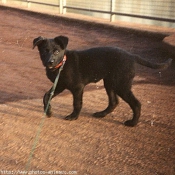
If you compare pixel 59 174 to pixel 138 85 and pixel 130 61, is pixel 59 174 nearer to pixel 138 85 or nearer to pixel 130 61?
pixel 130 61

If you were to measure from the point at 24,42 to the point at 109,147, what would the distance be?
6.91 m

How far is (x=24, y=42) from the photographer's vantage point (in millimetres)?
9891

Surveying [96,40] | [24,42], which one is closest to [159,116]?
[96,40]

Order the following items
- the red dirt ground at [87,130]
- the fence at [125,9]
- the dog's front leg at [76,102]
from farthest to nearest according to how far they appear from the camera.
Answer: the fence at [125,9] < the dog's front leg at [76,102] < the red dirt ground at [87,130]

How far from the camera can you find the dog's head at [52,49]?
3999 millimetres

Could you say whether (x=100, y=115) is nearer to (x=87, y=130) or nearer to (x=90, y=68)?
(x=87, y=130)

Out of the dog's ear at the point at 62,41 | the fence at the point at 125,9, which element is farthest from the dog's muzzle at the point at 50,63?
the fence at the point at 125,9

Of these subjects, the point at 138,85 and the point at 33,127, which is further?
the point at 138,85

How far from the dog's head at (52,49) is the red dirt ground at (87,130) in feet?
2.55

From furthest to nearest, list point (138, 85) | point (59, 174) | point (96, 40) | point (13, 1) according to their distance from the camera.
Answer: point (13, 1) → point (96, 40) → point (138, 85) → point (59, 174)

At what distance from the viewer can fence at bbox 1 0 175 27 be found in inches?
378

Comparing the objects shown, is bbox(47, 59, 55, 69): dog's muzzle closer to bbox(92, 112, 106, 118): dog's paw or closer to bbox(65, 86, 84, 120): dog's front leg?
bbox(65, 86, 84, 120): dog's front leg

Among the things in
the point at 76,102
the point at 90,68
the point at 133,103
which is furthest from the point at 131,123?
the point at 90,68

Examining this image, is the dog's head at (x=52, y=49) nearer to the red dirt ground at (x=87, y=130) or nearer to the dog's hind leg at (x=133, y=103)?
the red dirt ground at (x=87, y=130)
